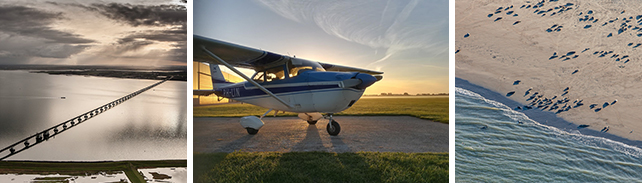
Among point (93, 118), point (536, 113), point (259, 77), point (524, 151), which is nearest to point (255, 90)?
point (259, 77)

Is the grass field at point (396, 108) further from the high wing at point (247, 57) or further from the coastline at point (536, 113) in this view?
the high wing at point (247, 57)

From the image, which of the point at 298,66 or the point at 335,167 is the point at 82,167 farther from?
the point at 335,167

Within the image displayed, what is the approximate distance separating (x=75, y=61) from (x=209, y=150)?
277 centimetres

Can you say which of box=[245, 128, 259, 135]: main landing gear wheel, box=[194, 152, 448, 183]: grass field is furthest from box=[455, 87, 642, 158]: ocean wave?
box=[245, 128, 259, 135]: main landing gear wheel

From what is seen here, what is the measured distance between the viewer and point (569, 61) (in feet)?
8.50

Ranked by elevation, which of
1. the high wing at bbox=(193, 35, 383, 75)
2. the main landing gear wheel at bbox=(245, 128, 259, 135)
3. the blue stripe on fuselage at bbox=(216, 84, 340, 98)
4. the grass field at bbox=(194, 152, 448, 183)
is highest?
the high wing at bbox=(193, 35, 383, 75)

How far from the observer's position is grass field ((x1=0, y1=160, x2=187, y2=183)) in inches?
84.8

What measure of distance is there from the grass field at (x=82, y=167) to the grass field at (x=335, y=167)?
3.30 feet

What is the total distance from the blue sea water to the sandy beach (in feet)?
0.56

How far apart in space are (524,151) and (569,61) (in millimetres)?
1094

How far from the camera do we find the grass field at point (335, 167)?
1.75 meters

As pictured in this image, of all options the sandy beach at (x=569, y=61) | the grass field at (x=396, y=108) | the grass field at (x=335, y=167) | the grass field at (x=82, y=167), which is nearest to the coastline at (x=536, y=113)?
the sandy beach at (x=569, y=61)

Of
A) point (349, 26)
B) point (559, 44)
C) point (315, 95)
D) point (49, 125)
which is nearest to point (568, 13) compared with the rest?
point (559, 44)

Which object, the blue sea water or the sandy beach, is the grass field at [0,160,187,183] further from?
the sandy beach
